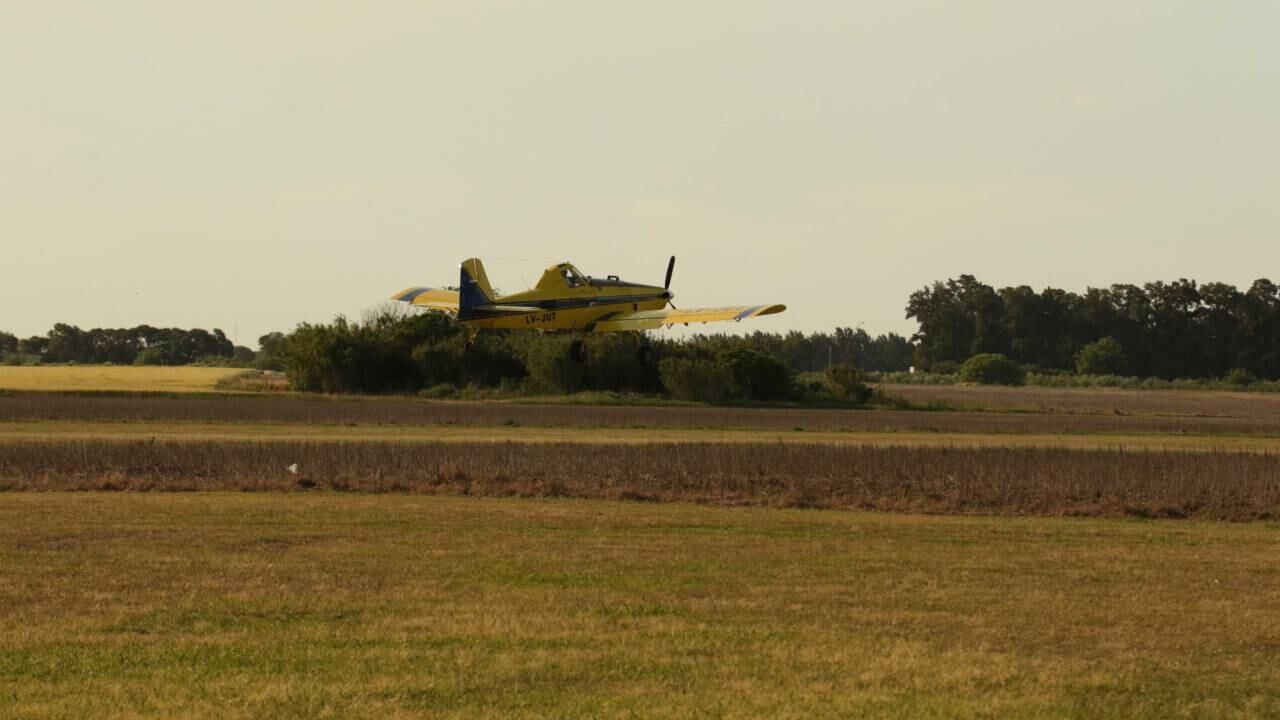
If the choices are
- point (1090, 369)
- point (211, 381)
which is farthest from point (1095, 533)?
point (1090, 369)

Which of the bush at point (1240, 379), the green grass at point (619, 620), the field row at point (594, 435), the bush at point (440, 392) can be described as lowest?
the green grass at point (619, 620)

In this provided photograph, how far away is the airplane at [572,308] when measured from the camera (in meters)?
40.7

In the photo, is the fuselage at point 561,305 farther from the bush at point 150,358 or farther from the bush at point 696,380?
the bush at point 150,358

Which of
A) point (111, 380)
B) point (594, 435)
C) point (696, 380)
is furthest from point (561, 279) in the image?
point (111, 380)

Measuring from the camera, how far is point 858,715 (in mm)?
11023

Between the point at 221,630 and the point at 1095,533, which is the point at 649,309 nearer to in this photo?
the point at 1095,533

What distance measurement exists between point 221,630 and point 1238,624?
9675 millimetres

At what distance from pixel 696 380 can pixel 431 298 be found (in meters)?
35.2

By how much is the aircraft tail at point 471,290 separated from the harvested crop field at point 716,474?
3.80m

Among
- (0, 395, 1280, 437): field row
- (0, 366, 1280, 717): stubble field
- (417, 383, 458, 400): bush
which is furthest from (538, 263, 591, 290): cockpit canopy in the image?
(417, 383, 458, 400): bush

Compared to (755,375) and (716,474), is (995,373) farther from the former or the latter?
(716,474)

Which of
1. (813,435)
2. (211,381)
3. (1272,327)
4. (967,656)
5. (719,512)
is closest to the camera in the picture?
(967,656)

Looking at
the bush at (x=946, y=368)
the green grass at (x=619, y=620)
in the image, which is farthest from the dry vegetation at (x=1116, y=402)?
the green grass at (x=619, y=620)

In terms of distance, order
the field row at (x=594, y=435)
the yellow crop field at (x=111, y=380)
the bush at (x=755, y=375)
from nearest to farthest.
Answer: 1. the field row at (x=594, y=435)
2. the bush at (x=755, y=375)
3. the yellow crop field at (x=111, y=380)
